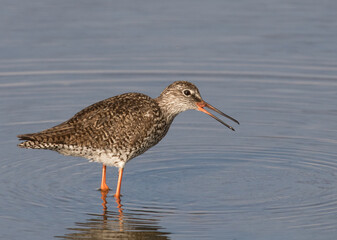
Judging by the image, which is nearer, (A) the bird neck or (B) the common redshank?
(B) the common redshank

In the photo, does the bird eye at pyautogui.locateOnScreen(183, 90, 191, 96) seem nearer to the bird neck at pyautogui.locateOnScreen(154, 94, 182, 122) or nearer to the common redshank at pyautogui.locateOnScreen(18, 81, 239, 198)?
the bird neck at pyautogui.locateOnScreen(154, 94, 182, 122)

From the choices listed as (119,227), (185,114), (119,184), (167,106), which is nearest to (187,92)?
(167,106)

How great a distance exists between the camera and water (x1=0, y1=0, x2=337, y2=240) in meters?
13.1

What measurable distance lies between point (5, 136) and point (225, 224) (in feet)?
18.9

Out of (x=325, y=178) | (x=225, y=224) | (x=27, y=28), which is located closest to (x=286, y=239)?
(x=225, y=224)

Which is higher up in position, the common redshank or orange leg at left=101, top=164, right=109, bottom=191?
the common redshank

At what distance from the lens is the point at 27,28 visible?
22.3 m

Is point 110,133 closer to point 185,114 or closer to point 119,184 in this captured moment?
point 119,184

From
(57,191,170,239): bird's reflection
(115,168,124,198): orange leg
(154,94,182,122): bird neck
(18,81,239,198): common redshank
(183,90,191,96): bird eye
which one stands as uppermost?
(183,90,191,96): bird eye

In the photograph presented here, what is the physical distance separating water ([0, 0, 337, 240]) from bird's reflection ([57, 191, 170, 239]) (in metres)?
0.03

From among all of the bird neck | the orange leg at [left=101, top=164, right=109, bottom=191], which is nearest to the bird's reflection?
the orange leg at [left=101, top=164, right=109, bottom=191]

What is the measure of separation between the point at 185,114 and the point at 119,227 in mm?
6038

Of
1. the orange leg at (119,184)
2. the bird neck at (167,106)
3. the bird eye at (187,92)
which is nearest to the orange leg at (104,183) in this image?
the orange leg at (119,184)

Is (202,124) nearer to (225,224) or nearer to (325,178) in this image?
(325,178)
